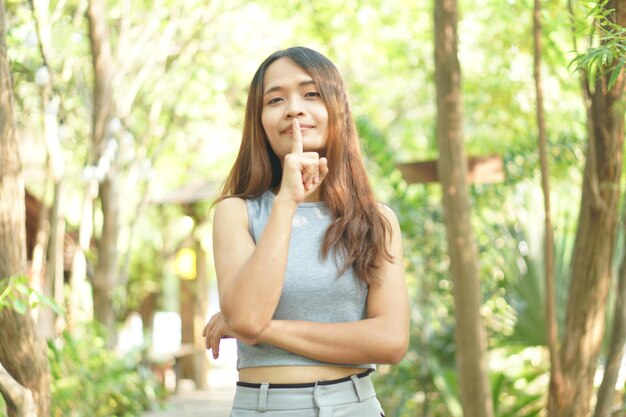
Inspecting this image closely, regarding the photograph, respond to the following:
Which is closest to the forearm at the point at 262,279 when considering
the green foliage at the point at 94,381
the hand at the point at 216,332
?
the hand at the point at 216,332

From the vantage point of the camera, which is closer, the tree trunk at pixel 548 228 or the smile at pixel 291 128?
the smile at pixel 291 128

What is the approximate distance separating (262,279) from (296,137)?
316 millimetres

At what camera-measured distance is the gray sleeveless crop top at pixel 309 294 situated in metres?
2.00

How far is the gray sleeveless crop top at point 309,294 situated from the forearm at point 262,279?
0.29 ft

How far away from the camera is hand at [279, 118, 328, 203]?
6.40 feet

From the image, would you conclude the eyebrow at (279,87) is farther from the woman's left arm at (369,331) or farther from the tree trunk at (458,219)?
the tree trunk at (458,219)

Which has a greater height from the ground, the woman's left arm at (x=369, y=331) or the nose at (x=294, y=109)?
the nose at (x=294, y=109)

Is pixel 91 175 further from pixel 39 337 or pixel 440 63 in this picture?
pixel 39 337

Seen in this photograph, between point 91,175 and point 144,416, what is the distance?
3.82 metres

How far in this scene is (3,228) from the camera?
3408 mm

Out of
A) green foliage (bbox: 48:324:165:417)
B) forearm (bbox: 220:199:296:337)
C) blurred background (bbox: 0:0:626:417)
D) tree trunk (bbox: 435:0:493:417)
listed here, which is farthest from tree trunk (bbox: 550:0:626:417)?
green foliage (bbox: 48:324:165:417)

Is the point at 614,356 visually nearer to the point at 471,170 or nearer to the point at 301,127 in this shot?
the point at 301,127

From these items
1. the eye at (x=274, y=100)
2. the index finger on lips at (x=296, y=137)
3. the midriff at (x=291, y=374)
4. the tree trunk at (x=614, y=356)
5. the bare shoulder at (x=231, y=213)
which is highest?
the eye at (x=274, y=100)

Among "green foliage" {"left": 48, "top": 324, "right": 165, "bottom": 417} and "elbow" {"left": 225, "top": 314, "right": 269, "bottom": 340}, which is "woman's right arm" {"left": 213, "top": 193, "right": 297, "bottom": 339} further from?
"green foliage" {"left": 48, "top": 324, "right": 165, "bottom": 417}
